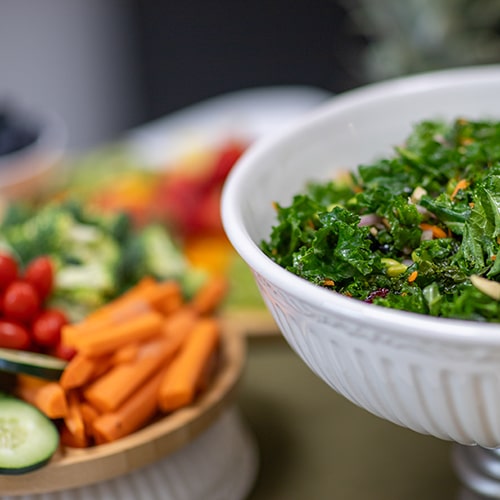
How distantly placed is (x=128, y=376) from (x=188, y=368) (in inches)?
4.2

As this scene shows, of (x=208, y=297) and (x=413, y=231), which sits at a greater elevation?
(x=413, y=231)

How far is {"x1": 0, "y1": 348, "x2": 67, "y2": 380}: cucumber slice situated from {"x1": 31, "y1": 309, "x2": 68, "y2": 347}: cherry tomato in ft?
0.14

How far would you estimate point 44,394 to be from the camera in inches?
50.8

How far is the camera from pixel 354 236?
42.2 inches

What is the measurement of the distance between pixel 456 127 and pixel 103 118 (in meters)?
3.50

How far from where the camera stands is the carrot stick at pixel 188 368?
4.39ft

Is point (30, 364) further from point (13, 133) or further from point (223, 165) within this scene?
point (13, 133)

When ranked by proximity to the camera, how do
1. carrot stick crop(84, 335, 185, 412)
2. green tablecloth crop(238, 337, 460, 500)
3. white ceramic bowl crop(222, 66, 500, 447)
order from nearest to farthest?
white ceramic bowl crop(222, 66, 500, 447), carrot stick crop(84, 335, 185, 412), green tablecloth crop(238, 337, 460, 500)

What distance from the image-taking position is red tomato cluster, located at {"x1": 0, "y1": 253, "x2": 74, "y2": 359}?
4.44 feet

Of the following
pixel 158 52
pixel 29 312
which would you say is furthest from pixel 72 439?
pixel 158 52

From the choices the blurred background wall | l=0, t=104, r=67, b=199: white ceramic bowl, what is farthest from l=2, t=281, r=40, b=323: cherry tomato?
the blurred background wall

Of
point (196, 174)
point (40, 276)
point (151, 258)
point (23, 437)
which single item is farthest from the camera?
point (196, 174)

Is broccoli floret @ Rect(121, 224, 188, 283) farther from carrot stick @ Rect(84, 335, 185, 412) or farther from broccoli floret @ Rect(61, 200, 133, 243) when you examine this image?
carrot stick @ Rect(84, 335, 185, 412)

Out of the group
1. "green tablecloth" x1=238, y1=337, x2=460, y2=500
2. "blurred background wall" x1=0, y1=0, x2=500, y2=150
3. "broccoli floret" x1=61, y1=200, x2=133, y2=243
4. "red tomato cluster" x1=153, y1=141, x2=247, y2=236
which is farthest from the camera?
"blurred background wall" x1=0, y1=0, x2=500, y2=150
